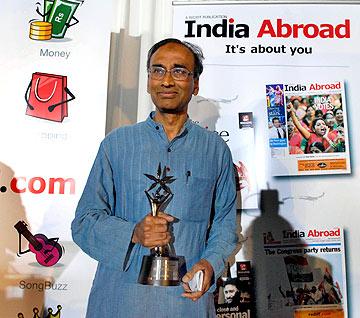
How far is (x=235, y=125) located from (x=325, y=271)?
772 millimetres

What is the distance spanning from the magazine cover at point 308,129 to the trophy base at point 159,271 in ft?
3.19

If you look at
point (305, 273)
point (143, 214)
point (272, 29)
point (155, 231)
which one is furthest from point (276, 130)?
point (155, 231)

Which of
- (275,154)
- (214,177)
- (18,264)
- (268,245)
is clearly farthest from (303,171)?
(18,264)

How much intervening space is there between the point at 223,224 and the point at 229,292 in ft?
2.33

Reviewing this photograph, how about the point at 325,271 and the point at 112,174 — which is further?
the point at 325,271

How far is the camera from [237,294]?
6.82 ft

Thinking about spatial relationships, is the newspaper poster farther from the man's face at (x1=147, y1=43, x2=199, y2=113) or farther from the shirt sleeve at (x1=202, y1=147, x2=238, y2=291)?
the man's face at (x1=147, y1=43, x2=199, y2=113)

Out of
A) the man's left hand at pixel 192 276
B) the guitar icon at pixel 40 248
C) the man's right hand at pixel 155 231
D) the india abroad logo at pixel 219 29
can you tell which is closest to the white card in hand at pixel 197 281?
the man's left hand at pixel 192 276

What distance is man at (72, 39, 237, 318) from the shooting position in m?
1.35

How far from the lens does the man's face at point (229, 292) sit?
2.07 m

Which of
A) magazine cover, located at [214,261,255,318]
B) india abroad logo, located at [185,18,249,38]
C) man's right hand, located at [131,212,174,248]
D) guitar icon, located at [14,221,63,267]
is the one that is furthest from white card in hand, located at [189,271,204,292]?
india abroad logo, located at [185,18,249,38]

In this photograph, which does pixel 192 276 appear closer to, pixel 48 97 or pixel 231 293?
pixel 231 293

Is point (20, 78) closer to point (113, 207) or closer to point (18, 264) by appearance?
point (18, 264)

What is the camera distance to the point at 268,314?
2.06m
